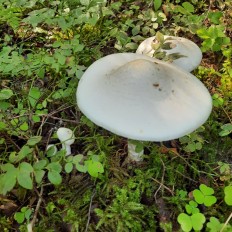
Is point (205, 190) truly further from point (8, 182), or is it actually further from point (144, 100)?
point (8, 182)

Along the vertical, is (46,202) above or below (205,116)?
below

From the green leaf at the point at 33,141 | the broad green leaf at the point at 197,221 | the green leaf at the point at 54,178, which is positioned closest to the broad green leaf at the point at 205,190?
the broad green leaf at the point at 197,221

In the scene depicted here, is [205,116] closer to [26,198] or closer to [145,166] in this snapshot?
[145,166]

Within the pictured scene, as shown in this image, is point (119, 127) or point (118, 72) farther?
point (118, 72)

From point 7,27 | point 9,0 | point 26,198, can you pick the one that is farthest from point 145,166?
point 7,27

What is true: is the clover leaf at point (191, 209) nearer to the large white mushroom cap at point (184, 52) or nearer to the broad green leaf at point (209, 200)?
the broad green leaf at point (209, 200)

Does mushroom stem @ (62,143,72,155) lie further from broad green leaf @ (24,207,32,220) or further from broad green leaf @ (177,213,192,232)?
broad green leaf @ (177,213,192,232)
